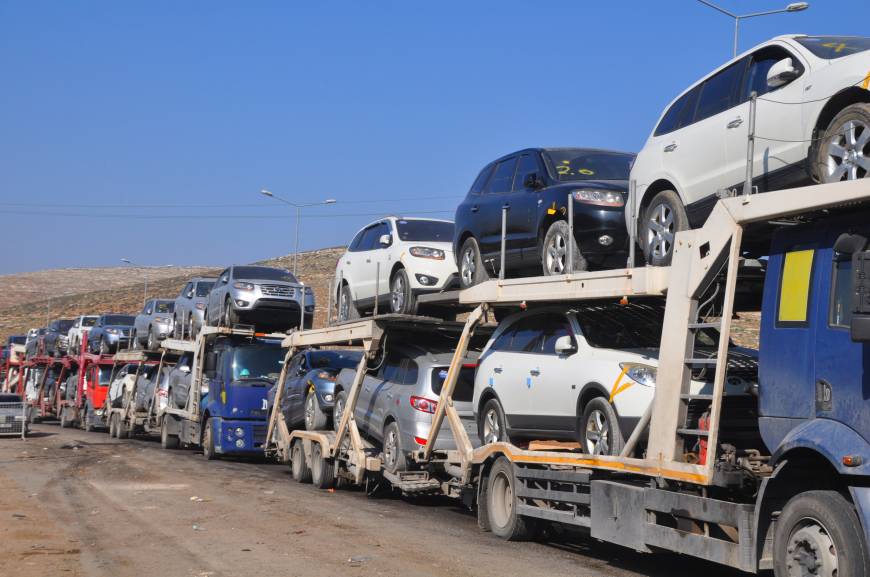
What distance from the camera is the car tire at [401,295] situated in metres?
15.4

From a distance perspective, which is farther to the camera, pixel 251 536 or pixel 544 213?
pixel 544 213

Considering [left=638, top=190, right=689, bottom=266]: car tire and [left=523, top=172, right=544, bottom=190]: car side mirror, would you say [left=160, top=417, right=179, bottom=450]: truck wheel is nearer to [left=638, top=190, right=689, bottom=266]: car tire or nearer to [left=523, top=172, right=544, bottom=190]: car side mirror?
[left=523, top=172, right=544, bottom=190]: car side mirror

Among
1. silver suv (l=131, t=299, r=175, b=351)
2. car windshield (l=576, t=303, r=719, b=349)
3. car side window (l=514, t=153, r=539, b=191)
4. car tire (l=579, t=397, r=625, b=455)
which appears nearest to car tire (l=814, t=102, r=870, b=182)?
car windshield (l=576, t=303, r=719, b=349)

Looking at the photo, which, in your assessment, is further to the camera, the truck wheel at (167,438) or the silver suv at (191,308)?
the silver suv at (191,308)

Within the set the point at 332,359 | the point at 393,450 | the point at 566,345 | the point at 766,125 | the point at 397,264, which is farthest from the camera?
the point at 332,359

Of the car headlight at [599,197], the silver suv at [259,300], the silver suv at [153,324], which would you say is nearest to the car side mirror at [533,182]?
the car headlight at [599,197]

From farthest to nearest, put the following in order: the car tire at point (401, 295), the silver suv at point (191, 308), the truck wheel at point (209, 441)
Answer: the silver suv at point (191, 308) → the truck wheel at point (209, 441) → the car tire at point (401, 295)

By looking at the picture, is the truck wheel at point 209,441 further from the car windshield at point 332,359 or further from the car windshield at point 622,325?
the car windshield at point 622,325

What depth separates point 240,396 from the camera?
20.8 meters

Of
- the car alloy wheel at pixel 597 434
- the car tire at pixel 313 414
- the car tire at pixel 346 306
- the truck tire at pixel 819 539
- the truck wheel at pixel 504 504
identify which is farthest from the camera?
the car tire at pixel 346 306

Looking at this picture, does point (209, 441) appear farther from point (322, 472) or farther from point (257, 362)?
point (322, 472)

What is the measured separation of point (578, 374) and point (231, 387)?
39.6 feet

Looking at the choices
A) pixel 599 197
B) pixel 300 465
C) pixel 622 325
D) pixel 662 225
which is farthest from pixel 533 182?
pixel 300 465

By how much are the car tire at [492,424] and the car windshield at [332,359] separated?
6.67m
